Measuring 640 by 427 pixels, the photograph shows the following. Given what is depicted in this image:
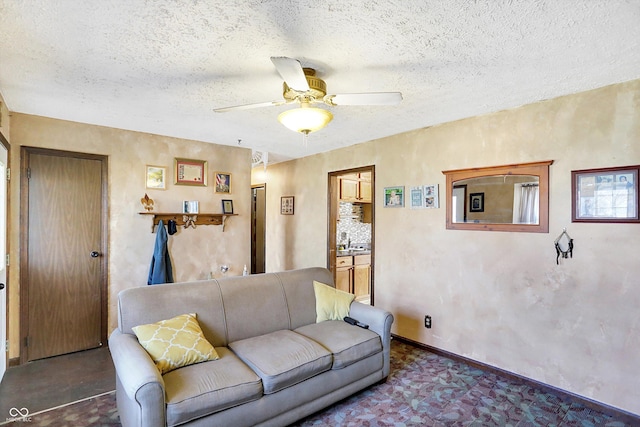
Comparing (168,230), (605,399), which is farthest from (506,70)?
(168,230)

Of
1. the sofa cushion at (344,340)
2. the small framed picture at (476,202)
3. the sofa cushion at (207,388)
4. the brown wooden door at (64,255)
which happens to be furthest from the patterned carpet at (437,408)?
the small framed picture at (476,202)

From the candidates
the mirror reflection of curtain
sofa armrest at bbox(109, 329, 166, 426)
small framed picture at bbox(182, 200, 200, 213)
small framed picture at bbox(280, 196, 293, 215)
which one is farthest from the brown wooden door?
the mirror reflection of curtain

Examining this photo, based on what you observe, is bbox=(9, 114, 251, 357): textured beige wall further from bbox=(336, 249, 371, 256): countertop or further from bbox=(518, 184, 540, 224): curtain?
bbox=(518, 184, 540, 224): curtain

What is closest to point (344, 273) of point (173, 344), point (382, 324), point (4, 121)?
point (382, 324)

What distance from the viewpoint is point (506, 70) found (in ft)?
7.11

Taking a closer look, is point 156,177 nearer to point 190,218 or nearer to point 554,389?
point 190,218

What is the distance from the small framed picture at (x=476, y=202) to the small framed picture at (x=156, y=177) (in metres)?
3.42

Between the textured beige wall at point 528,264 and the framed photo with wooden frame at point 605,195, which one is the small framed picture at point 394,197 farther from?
the framed photo with wooden frame at point 605,195

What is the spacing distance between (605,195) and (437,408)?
6.57ft

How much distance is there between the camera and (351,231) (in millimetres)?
6129

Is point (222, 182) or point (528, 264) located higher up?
point (222, 182)

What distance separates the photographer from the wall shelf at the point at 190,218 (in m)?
3.86

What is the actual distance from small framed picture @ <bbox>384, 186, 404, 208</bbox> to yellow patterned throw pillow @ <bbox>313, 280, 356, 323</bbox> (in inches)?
50.7

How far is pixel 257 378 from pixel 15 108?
3237mm
